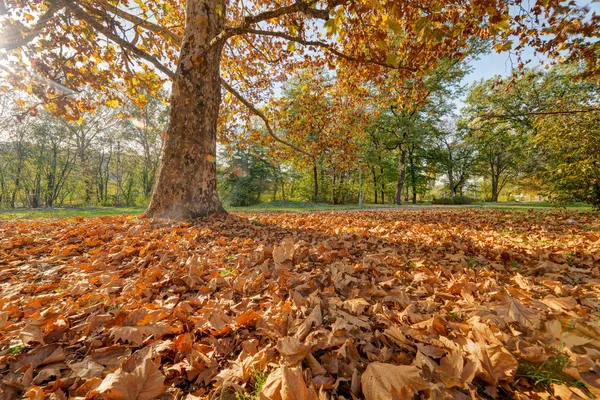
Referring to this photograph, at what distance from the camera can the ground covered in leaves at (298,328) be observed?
0.97 m

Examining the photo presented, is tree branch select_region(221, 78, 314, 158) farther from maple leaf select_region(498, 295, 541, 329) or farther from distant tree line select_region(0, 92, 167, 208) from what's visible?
distant tree line select_region(0, 92, 167, 208)

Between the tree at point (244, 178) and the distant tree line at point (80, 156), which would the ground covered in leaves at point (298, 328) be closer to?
the tree at point (244, 178)

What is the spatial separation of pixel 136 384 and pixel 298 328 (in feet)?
2.36

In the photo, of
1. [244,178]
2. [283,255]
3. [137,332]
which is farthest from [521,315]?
[244,178]

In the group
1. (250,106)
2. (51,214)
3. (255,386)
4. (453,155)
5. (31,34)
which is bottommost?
(255,386)

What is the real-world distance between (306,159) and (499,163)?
36197 mm

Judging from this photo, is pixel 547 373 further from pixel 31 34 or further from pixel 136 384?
pixel 31 34

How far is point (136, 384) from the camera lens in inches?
37.9

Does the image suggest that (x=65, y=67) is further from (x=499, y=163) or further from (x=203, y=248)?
(x=499, y=163)

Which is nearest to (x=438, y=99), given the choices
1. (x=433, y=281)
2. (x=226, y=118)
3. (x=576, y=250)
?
(x=226, y=118)

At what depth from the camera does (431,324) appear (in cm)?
131

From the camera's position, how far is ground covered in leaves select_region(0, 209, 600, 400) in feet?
3.19

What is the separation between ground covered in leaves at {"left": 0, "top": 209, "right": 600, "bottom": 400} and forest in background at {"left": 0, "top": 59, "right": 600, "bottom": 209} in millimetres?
4791

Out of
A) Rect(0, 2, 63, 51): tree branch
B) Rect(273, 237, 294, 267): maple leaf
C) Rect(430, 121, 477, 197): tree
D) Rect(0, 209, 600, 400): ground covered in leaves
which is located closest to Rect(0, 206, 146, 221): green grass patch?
Rect(0, 2, 63, 51): tree branch
